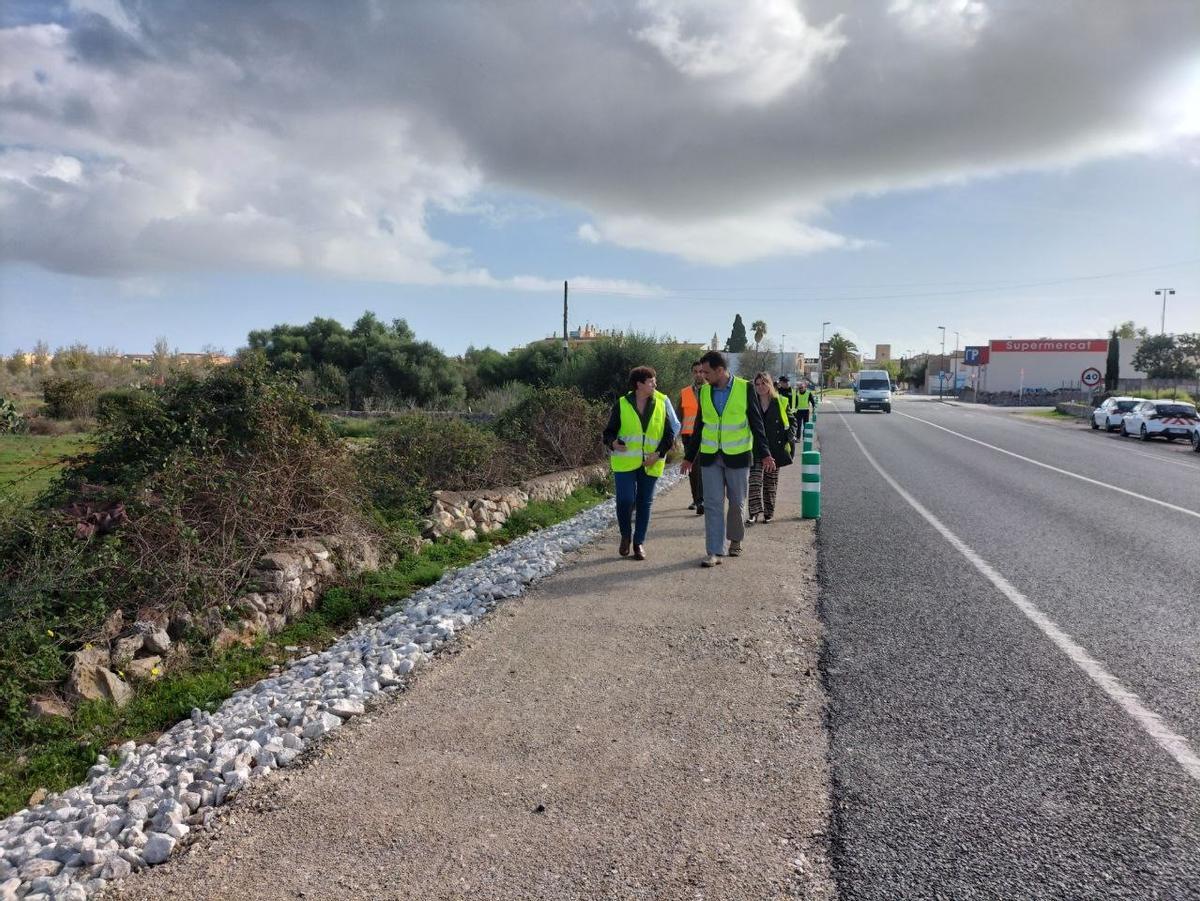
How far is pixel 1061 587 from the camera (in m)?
7.04

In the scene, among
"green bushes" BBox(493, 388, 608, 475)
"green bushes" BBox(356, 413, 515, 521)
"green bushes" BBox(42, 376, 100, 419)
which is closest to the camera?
"green bushes" BBox(356, 413, 515, 521)

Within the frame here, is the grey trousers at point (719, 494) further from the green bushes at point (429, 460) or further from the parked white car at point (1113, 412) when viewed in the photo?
the parked white car at point (1113, 412)

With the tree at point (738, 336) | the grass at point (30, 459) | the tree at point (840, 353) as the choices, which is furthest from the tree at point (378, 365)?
the tree at point (840, 353)

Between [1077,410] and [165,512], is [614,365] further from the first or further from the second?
[1077,410]

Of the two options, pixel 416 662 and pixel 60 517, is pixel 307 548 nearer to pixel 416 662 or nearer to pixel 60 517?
pixel 60 517

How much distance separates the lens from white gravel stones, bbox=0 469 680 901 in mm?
3191

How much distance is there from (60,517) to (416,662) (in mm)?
3119

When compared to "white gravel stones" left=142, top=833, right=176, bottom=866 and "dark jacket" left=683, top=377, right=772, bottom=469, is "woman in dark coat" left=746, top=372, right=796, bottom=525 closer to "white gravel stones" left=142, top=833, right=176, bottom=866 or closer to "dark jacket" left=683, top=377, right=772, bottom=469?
"dark jacket" left=683, top=377, right=772, bottom=469

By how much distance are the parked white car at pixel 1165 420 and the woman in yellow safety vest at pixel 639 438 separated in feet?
86.8

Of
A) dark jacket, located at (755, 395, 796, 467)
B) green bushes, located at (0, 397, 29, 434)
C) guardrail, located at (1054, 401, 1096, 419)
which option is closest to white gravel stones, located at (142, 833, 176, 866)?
dark jacket, located at (755, 395, 796, 467)

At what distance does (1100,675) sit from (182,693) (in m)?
5.61

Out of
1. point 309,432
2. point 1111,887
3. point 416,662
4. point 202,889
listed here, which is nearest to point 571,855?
point 202,889

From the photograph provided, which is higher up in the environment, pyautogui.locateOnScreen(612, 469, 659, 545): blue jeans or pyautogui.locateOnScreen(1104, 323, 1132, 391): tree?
pyautogui.locateOnScreen(1104, 323, 1132, 391): tree

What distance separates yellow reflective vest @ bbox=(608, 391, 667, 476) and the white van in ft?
134
